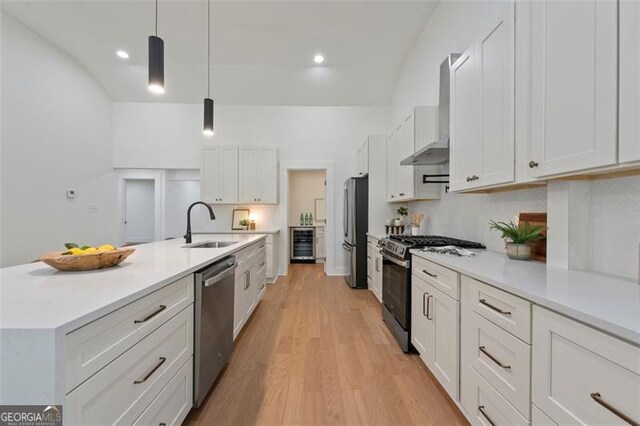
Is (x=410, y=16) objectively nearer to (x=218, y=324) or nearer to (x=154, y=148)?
(x=218, y=324)

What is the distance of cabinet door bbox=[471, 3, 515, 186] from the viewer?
57.8 inches

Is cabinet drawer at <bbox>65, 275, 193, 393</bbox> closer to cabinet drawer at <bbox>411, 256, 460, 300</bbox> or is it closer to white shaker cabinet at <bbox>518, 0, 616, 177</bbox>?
cabinet drawer at <bbox>411, 256, 460, 300</bbox>

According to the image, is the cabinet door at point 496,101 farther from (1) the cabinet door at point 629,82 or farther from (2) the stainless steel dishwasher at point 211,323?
(2) the stainless steel dishwasher at point 211,323

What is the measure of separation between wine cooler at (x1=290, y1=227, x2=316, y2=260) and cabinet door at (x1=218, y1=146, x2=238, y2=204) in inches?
77.5

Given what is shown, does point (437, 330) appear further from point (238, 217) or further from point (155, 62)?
point (238, 217)

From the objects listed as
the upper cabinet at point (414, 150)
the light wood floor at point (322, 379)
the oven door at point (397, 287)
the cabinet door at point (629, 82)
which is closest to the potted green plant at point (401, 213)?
the upper cabinet at point (414, 150)

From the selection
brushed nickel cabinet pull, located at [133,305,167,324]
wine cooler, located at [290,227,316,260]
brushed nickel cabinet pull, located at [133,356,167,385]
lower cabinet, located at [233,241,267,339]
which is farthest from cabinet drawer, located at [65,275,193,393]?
wine cooler, located at [290,227,316,260]

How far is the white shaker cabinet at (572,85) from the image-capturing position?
0.97m

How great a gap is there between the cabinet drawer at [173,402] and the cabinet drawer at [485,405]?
1503 millimetres

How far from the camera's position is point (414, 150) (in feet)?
9.12

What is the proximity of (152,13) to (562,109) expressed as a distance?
183 inches

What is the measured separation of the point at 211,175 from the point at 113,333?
4403mm

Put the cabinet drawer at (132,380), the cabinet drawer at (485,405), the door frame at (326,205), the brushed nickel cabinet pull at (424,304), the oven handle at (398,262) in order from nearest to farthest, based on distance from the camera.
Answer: the cabinet drawer at (132,380)
the cabinet drawer at (485,405)
the brushed nickel cabinet pull at (424,304)
the oven handle at (398,262)
the door frame at (326,205)

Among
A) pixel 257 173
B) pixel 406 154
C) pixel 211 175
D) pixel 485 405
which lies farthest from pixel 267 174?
pixel 485 405
